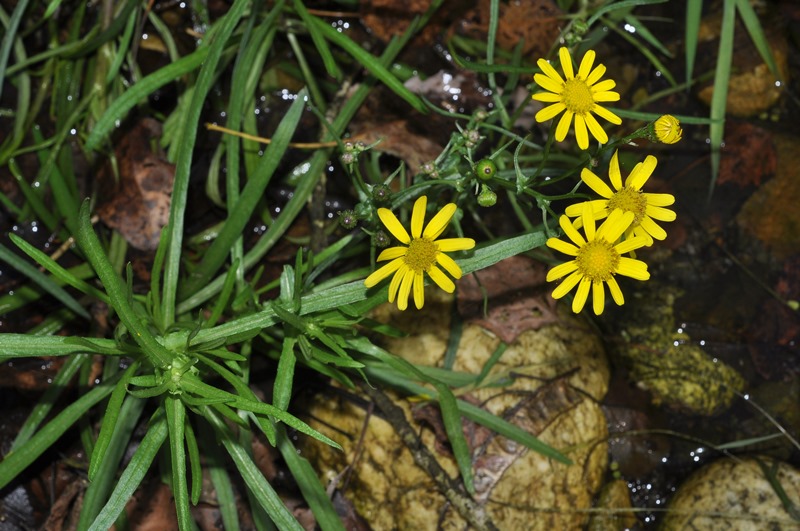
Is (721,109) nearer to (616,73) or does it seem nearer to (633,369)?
(616,73)

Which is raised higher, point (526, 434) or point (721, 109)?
point (721, 109)

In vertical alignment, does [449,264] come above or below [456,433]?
above

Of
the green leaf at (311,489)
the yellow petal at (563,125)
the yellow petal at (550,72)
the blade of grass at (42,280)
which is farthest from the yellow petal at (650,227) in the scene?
the blade of grass at (42,280)

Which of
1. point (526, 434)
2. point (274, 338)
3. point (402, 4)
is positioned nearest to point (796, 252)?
point (526, 434)

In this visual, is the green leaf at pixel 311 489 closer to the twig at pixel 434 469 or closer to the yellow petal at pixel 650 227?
the twig at pixel 434 469

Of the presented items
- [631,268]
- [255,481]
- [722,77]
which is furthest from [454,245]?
[722,77]

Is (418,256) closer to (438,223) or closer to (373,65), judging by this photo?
(438,223)
